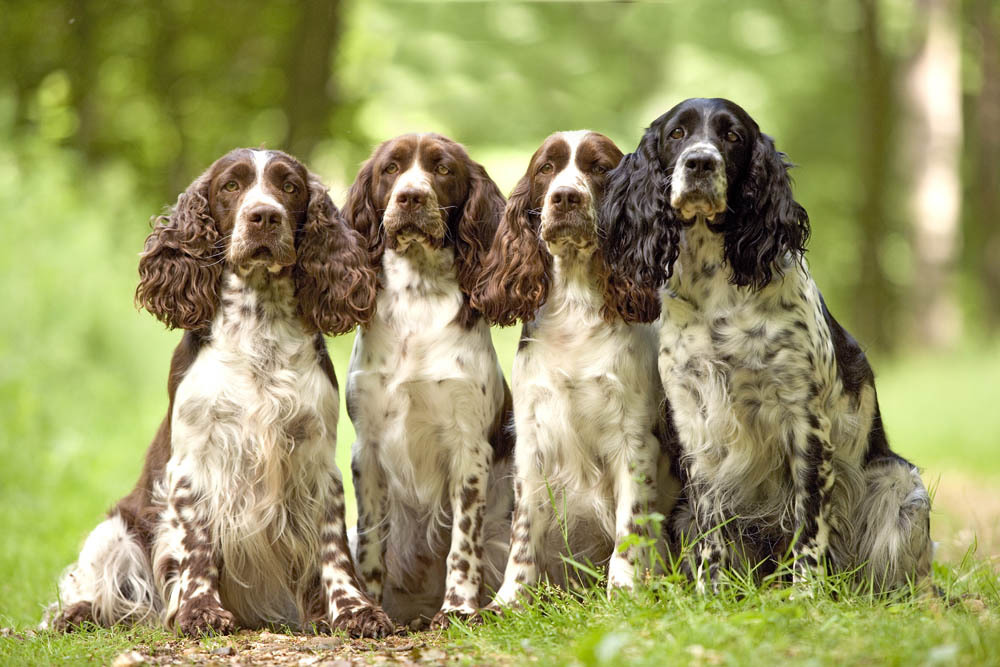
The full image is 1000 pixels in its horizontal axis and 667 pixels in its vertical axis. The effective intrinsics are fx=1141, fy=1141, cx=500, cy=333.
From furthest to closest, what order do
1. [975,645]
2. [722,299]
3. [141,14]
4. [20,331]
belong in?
[141,14]
[20,331]
[722,299]
[975,645]

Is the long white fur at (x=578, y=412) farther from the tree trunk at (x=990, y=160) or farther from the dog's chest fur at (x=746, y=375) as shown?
the tree trunk at (x=990, y=160)

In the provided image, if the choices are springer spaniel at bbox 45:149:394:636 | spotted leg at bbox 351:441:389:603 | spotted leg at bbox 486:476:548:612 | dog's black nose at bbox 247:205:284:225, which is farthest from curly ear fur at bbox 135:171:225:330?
spotted leg at bbox 486:476:548:612

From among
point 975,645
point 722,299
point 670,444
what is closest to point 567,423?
point 670,444

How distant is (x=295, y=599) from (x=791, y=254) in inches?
94.4

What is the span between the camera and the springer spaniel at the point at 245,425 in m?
4.38

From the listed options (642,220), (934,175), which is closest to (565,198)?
(642,220)

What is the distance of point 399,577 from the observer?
15.8ft

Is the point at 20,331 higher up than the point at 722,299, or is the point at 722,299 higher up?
the point at 20,331

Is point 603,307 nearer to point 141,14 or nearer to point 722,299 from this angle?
point 722,299

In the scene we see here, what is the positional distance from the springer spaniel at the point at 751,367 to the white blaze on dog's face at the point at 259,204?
1.24 meters

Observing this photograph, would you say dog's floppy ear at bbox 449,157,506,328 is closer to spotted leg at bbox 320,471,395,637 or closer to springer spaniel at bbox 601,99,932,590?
springer spaniel at bbox 601,99,932,590

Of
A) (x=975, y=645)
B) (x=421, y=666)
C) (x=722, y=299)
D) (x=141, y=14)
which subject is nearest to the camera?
(x=975, y=645)

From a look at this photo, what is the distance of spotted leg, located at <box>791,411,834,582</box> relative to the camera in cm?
419

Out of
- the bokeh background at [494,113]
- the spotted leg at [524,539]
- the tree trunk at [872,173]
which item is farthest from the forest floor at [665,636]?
the tree trunk at [872,173]
